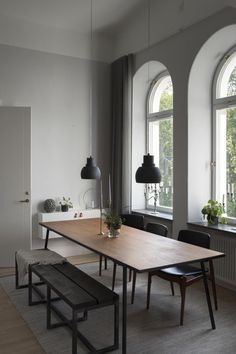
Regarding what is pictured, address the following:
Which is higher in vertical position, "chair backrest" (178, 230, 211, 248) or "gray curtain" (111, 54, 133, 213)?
"gray curtain" (111, 54, 133, 213)

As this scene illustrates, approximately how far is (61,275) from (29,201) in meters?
2.14

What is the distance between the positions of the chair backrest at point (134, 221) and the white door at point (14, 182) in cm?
149

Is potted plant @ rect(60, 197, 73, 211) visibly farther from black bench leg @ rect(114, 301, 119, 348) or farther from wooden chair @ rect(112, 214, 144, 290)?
black bench leg @ rect(114, 301, 119, 348)

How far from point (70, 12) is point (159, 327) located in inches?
169

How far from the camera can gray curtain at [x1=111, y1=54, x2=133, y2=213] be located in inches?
224

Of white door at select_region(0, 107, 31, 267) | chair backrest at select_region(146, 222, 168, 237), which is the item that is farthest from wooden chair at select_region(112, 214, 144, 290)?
white door at select_region(0, 107, 31, 267)

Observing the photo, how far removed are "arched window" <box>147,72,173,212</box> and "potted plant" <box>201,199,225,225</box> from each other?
1.00 metres

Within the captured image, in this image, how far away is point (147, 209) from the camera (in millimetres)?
5957

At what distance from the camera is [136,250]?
311 centimetres

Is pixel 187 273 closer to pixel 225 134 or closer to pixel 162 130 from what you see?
pixel 225 134

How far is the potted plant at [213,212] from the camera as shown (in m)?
4.48

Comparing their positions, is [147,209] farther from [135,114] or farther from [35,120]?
[35,120]

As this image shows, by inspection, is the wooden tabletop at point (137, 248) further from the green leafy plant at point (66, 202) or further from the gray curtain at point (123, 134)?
the gray curtain at point (123, 134)

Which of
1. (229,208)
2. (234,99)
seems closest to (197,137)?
(234,99)
